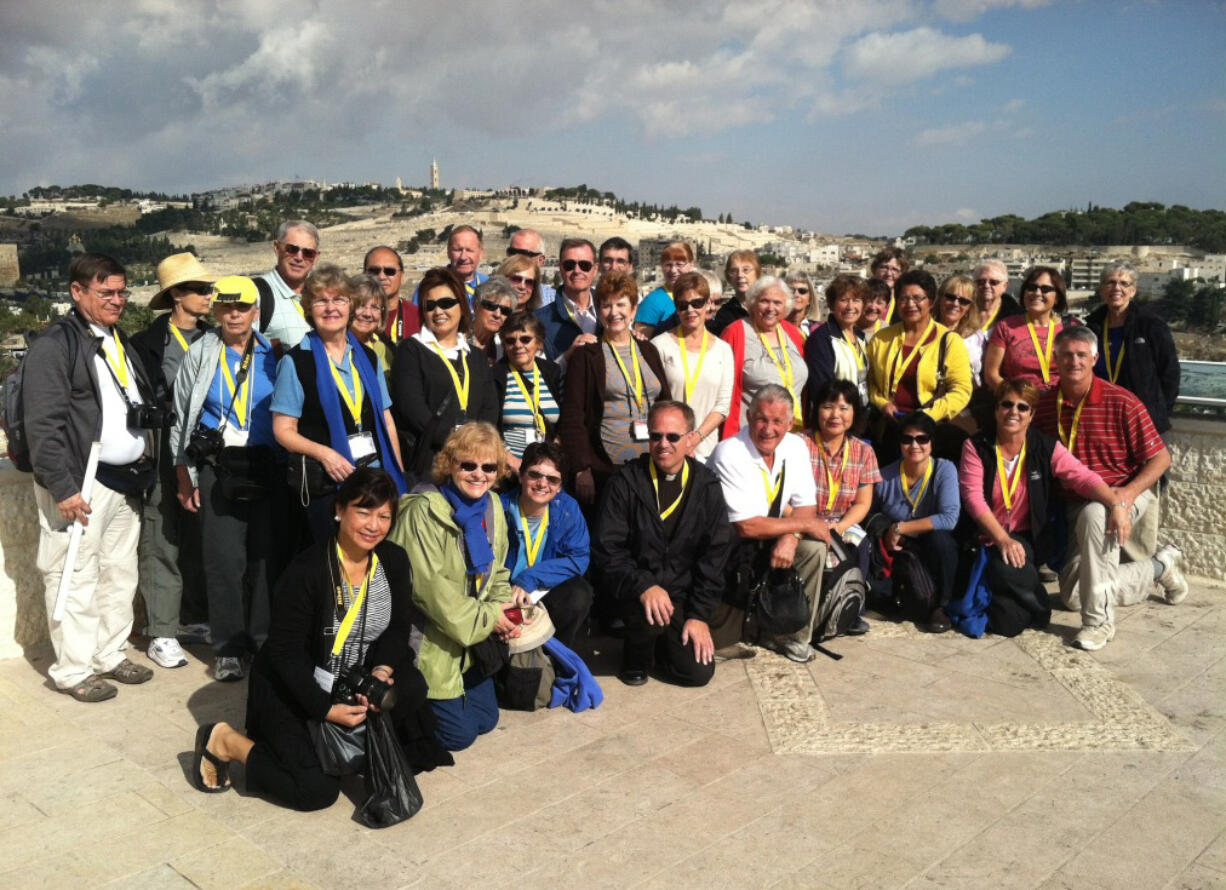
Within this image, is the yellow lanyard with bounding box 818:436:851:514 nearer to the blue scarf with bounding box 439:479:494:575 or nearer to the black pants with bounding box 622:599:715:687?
the black pants with bounding box 622:599:715:687

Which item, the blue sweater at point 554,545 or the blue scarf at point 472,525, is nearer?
the blue scarf at point 472,525

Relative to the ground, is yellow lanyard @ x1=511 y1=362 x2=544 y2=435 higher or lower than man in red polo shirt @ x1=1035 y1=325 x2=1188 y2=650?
higher

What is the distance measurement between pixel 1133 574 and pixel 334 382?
4.09m

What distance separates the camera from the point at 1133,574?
5.18m

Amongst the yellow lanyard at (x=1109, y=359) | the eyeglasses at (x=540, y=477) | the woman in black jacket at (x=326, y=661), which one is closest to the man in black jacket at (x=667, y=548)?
the eyeglasses at (x=540, y=477)

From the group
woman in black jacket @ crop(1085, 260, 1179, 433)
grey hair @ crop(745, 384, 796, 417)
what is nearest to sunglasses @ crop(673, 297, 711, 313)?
grey hair @ crop(745, 384, 796, 417)

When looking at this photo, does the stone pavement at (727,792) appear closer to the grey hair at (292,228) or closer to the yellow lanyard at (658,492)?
the yellow lanyard at (658,492)

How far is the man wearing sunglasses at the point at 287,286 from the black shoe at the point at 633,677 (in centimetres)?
215

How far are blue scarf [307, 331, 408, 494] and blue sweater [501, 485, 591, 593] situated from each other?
503mm

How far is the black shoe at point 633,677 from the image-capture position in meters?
4.29

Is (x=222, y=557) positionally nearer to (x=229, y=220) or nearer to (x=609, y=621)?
(x=609, y=621)

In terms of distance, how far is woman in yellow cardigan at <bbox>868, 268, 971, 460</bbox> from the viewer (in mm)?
5191

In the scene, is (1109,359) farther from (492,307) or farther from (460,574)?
(460,574)

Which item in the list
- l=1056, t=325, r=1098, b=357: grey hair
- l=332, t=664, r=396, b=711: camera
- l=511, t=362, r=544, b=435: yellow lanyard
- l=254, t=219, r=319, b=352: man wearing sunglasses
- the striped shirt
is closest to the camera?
l=332, t=664, r=396, b=711: camera
